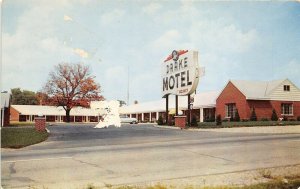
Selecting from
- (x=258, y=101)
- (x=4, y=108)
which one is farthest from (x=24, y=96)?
(x=258, y=101)

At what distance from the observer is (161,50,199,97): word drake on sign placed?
20.4m

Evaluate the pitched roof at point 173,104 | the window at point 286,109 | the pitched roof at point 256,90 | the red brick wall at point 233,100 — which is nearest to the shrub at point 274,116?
the window at point 286,109

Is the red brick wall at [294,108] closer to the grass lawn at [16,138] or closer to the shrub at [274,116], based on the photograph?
the shrub at [274,116]

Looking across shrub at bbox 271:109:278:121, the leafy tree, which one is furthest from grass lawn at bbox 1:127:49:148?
→ shrub at bbox 271:109:278:121

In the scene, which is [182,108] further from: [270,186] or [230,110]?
[270,186]

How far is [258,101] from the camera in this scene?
2912 cm

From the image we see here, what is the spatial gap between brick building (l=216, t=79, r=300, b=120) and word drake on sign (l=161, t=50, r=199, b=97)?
4.97 m

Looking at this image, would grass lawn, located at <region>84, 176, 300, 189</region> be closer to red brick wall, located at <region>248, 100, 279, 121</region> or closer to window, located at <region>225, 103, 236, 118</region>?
red brick wall, located at <region>248, 100, 279, 121</region>

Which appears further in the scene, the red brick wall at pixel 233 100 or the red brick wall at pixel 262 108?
the red brick wall at pixel 233 100

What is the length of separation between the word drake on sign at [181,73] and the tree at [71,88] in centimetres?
773

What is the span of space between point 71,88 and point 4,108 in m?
2.48

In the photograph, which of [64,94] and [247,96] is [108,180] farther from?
[247,96]

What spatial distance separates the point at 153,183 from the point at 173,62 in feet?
54.6

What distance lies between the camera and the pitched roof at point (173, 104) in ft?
124
